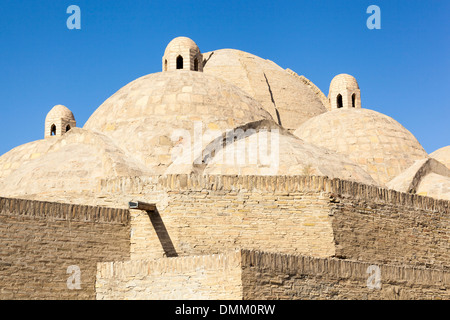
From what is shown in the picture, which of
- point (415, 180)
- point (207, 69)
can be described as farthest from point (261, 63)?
point (415, 180)

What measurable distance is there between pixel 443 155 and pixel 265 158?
10886 millimetres

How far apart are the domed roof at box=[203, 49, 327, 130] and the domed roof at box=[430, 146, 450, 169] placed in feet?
15.8

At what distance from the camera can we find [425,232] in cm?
1279

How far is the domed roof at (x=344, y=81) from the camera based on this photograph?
24.1 meters

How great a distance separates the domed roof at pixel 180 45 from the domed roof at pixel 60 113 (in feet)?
14.3

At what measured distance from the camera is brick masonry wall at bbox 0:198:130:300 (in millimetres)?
10305

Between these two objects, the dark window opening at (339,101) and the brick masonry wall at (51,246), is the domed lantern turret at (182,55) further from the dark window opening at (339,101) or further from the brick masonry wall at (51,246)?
the brick masonry wall at (51,246)

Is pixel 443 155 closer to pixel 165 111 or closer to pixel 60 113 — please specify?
pixel 165 111

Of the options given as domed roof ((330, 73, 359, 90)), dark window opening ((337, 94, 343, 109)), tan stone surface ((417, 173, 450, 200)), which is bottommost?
tan stone surface ((417, 173, 450, 200))

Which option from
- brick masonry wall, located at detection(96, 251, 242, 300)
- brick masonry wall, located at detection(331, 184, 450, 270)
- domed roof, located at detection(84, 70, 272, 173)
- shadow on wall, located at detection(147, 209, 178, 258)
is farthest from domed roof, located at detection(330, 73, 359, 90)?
brick masonry wall, located at detection(96, 251, 242, 300)

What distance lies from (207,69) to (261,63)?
2365mm

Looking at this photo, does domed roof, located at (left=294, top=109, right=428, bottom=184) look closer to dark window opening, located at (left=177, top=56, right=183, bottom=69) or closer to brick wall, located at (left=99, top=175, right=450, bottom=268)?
dark window opening, located at (left=177, top=56, right=183, bottom=69)
